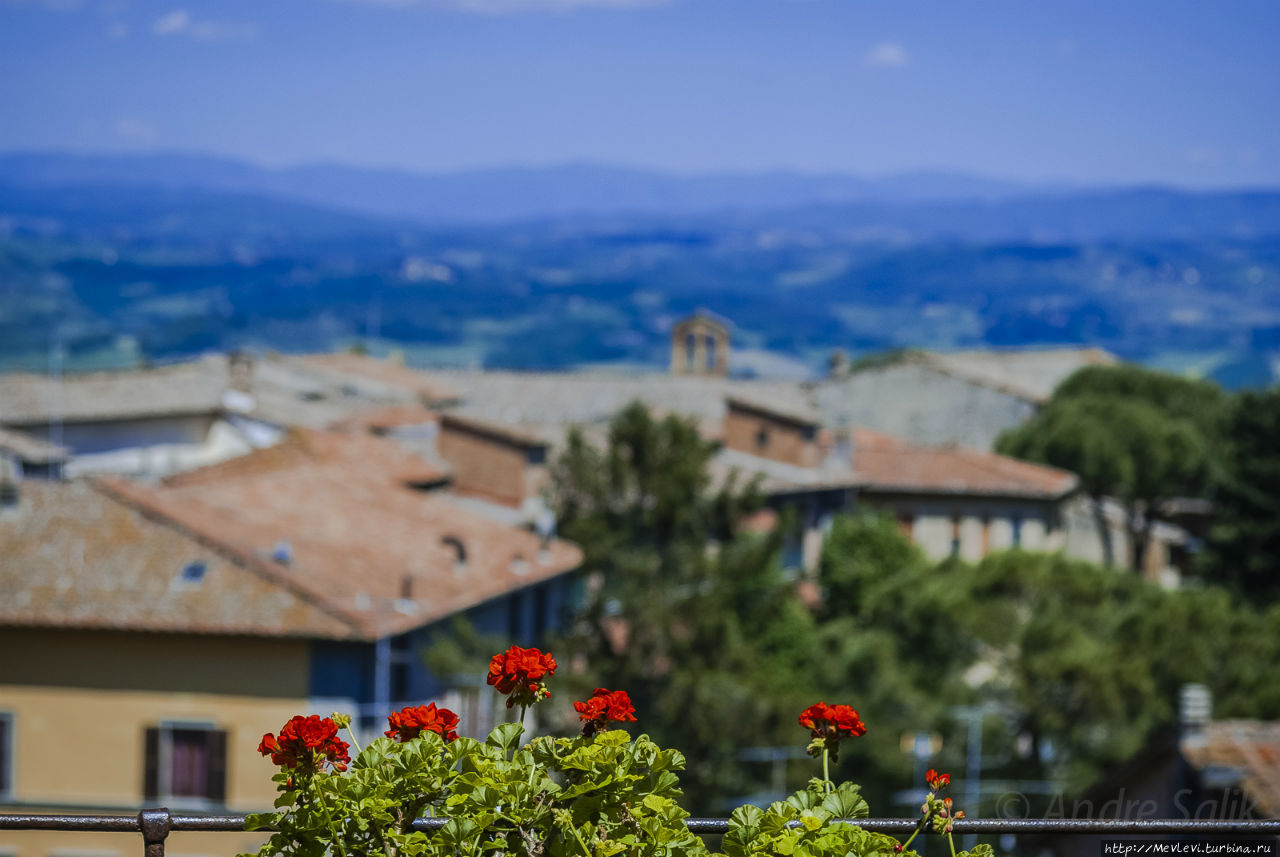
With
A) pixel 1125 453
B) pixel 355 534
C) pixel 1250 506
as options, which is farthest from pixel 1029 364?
pixel 355 534

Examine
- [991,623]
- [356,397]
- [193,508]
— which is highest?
[356,397]

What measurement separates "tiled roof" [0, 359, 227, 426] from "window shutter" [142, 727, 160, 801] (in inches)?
778

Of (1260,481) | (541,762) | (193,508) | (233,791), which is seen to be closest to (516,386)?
(1260,481)

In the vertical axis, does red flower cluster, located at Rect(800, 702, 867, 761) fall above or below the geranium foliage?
above

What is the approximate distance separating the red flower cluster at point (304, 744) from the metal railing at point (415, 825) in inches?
6.9

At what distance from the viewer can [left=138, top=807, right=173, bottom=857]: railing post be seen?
2553mm

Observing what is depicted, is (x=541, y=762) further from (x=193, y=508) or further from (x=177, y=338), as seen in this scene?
(x=177, y=338)

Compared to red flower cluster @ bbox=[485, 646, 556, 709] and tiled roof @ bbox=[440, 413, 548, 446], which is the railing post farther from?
tiled roof @ bbox=[440, 413, 548, 446]

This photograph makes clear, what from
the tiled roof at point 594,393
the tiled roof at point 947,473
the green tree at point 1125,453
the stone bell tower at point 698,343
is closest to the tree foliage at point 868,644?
the tiled roof at point 947,473

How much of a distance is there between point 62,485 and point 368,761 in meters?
18.4

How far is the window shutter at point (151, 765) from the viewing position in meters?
16.9

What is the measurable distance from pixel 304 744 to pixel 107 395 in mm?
37101

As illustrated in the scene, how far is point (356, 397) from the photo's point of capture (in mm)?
44938

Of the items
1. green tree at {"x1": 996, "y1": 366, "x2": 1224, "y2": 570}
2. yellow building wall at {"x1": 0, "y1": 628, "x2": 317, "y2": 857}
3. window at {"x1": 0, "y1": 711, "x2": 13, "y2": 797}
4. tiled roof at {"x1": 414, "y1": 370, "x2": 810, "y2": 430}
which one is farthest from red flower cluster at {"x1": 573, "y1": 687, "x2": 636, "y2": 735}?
tiled roof at {"x1": 414, "y1": 370, "x2": 810, "y2": 430}
